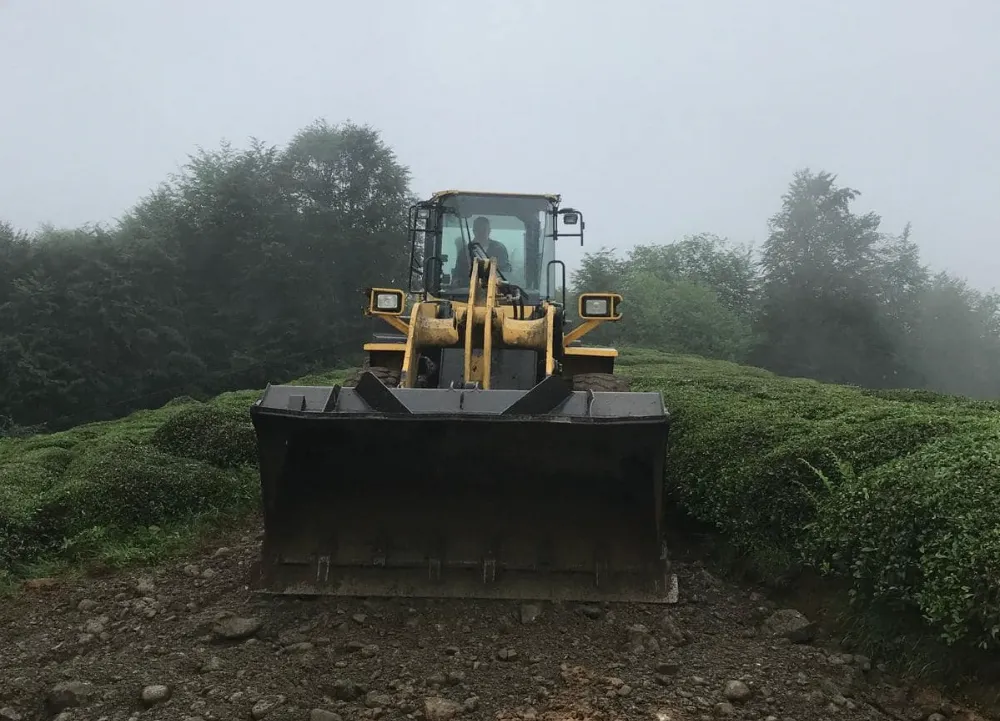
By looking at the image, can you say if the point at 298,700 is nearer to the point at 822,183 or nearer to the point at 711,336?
the point at 711,336

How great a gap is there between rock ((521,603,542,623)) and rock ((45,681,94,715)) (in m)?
2.18

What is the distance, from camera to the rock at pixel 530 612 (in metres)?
4.61

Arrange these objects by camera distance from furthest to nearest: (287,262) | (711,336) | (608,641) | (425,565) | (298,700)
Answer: (711,336) → (287,262) → (425,565) → (608,641) → (298,700)

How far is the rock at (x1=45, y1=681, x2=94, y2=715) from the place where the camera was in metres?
3.74

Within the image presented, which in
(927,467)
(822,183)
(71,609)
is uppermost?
(822,183)

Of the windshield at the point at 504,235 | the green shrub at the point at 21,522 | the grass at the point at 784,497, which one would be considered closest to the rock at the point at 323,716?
the grass at the point at 784,497

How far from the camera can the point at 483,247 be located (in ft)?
27.1

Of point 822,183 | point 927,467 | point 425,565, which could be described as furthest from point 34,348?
point 822,183

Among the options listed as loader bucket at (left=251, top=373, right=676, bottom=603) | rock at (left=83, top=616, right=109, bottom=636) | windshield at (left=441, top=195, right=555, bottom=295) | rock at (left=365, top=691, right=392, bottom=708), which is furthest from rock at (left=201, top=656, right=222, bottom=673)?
windshield at (left=441, top=195, right=555, bottom=295)

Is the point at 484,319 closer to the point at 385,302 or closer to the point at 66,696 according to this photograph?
the point at 385,302

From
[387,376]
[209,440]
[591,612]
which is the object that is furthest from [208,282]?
[591,612]

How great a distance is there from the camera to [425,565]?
4766mm

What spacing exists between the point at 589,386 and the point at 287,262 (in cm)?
2427

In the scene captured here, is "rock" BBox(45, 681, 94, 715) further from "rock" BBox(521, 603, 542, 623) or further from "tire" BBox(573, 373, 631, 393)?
"tire" BBox(573, 373, 631, 393)
